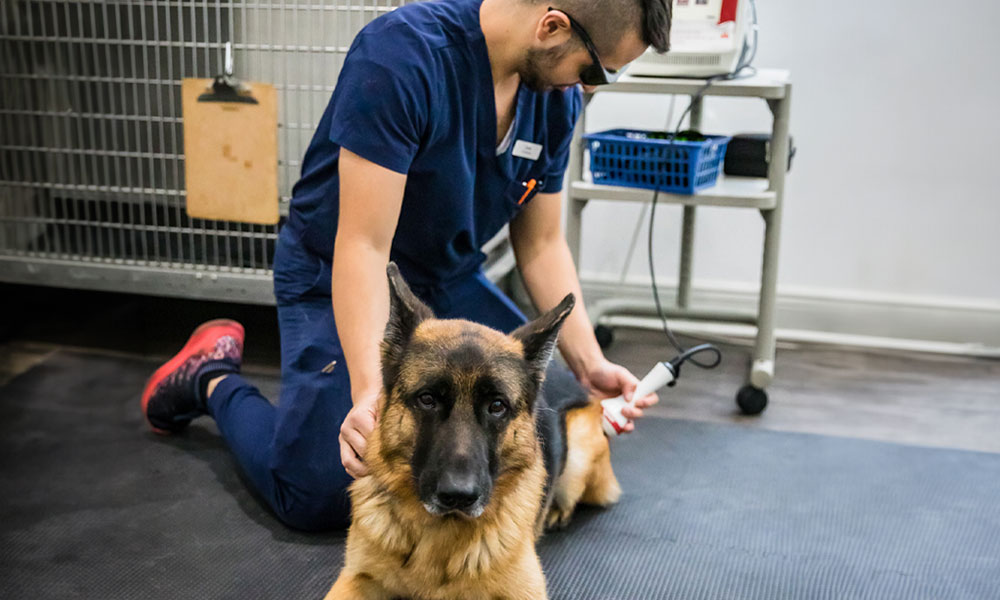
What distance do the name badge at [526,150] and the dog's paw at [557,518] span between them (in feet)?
2.34

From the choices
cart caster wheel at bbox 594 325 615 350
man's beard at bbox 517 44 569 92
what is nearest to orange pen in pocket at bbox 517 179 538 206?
man's beard at bbox 517 44 569 92

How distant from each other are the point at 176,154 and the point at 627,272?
1.66m

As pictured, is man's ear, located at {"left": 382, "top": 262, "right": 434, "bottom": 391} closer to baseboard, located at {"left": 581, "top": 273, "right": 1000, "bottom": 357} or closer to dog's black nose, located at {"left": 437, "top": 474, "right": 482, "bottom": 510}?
dog's black nose, located at {"left": 437, "top": 474, "right": 482, "bottom": 510}

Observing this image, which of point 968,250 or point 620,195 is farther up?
point 620,195

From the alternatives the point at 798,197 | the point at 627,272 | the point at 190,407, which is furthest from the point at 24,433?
the point at 798,197

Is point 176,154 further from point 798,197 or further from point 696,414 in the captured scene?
point 798,197

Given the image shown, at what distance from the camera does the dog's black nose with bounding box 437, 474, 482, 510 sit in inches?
48.7

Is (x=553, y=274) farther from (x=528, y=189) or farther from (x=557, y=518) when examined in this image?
(x=557, y=518)

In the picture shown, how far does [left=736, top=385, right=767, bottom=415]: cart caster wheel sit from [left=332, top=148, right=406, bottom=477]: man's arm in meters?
1.32

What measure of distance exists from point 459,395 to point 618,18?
718 millimetres

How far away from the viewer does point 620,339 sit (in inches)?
127

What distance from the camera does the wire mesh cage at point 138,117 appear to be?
2.45m

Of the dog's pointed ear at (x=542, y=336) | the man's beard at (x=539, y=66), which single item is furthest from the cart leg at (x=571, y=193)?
the dog's pointed ear at (x=542, y=336)

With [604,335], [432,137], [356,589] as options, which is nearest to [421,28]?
[432,137]
